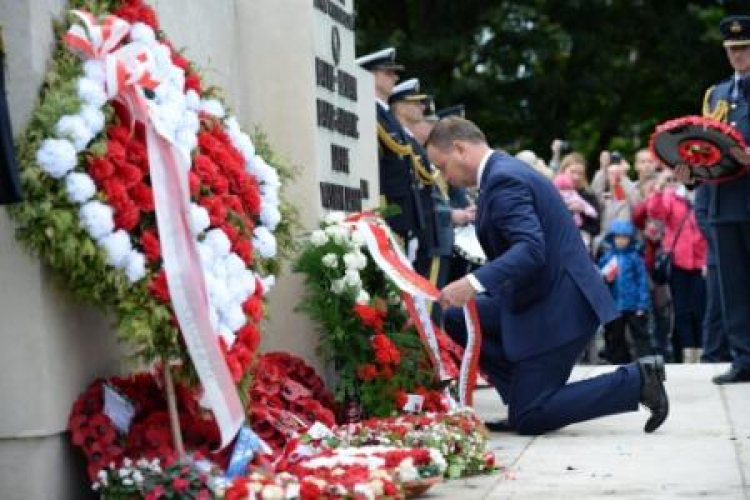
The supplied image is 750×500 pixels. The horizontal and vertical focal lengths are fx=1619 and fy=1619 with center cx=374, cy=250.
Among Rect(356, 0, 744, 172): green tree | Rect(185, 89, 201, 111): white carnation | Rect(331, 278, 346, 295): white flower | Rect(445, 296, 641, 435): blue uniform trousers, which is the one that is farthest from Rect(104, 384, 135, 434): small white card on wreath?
Rect(356, 0, 744, 172): green tree

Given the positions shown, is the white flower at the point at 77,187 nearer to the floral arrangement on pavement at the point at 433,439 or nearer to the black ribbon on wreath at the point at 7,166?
the black ribbon on wreath at the point at 7,166

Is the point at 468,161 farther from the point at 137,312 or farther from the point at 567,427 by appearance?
the point at 137,312

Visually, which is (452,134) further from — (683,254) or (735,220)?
(683,254)

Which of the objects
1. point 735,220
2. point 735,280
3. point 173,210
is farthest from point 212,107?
point 735,280

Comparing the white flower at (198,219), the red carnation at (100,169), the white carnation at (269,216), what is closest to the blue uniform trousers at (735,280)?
the white carnation at (269,216)

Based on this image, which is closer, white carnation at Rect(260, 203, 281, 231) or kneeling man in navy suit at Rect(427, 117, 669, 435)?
white carnation at Rect(260, 203, 281, 231)

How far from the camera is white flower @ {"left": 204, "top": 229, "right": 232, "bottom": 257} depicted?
20.9 ft

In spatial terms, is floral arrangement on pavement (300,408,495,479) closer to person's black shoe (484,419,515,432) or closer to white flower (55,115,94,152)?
person's black shoe (484,419,515,432)

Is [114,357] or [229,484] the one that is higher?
[114,357]

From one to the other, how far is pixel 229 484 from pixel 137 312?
713 millimetres

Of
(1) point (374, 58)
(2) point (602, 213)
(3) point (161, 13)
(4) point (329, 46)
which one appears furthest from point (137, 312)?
(2) point (602, 213)

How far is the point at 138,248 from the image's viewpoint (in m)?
6.05

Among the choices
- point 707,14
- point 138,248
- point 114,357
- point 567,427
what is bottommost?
point 567,427

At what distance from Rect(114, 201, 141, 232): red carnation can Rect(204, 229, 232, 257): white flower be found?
447 mm
